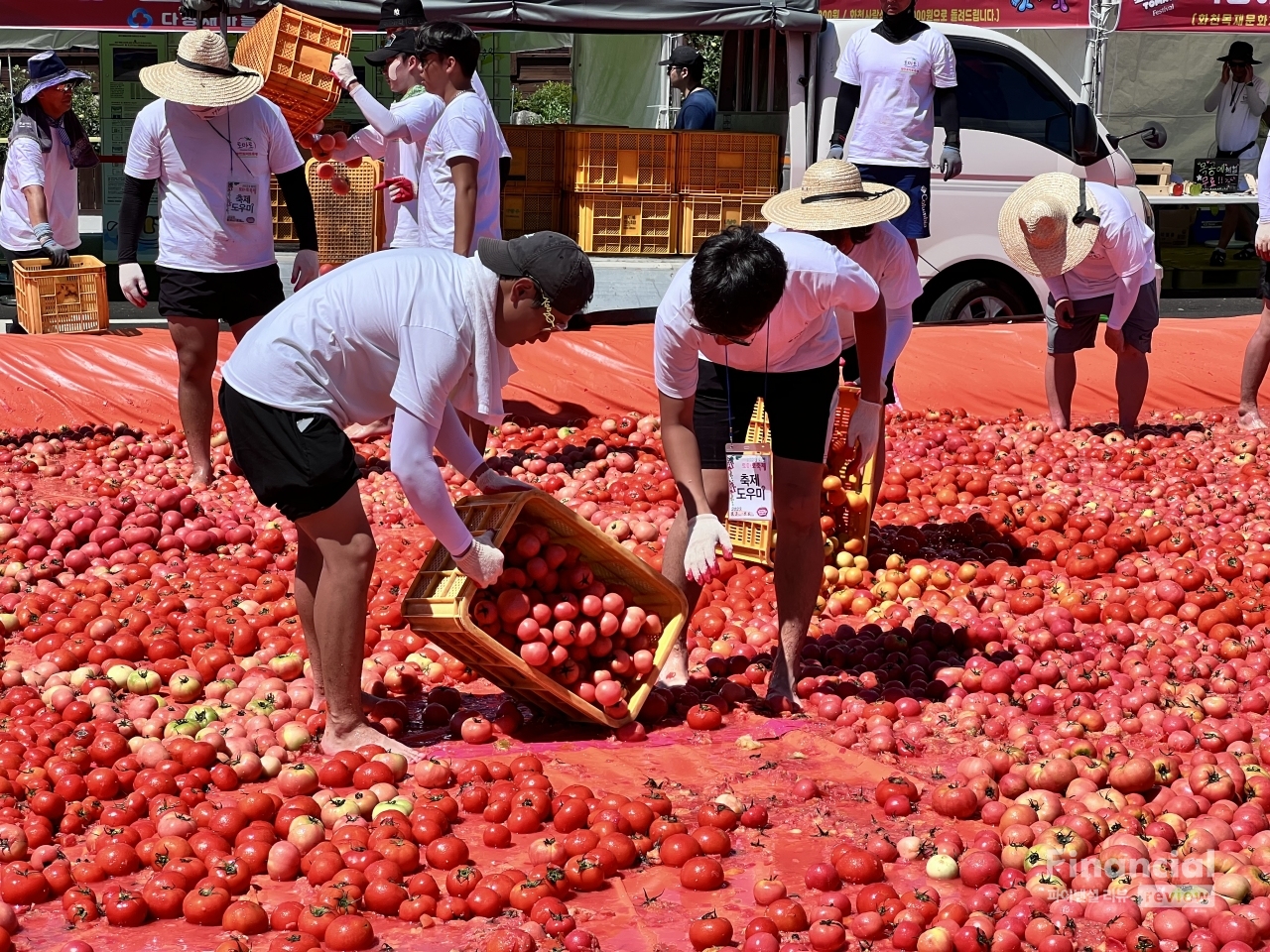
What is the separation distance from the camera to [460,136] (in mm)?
7090

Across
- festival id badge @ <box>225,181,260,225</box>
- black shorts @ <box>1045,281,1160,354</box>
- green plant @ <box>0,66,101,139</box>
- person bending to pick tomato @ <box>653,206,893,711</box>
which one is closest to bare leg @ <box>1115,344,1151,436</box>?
black shorts @ <box>1045,281,1160,354</box>

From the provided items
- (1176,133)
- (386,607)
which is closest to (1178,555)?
(386,607)

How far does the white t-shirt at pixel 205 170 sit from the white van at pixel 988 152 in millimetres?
4709

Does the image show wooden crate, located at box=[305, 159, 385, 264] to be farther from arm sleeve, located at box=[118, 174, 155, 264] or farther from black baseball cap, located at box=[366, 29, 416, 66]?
arm sleeve, located at box=[118, 174, 155, 264]

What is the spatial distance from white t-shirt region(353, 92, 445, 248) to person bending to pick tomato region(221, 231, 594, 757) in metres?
3.51

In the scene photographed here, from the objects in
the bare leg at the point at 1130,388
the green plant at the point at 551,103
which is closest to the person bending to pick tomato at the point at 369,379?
the bare leg at the point at 1130,388

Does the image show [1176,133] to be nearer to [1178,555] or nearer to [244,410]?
[1178,555]

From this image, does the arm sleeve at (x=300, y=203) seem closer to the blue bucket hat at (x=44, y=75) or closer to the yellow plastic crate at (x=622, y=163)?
the blue bucket hat at (x=44, y=75)

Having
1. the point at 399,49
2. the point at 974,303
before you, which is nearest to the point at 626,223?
the point at 974,303

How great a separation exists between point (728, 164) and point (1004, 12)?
210 inches

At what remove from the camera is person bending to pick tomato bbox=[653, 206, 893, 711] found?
458 cm

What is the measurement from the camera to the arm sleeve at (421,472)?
3.93 m

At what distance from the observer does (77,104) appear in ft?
82.3

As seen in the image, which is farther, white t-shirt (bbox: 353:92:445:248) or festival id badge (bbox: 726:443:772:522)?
white t-shirt (bbox: 353:92:445:248)
